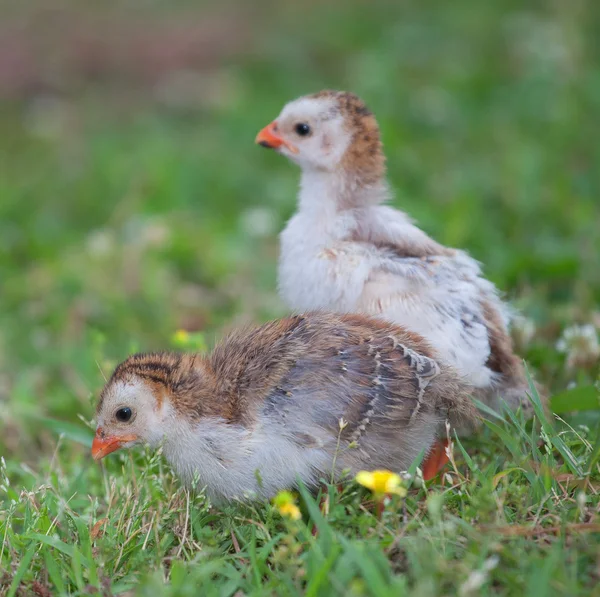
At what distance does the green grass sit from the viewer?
112 inches

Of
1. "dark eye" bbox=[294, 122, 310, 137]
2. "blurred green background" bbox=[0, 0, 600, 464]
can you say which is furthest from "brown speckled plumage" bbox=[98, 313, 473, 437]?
"dark eye" bbox=[294, 122, 310, 137]

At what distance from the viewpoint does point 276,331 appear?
134 inches

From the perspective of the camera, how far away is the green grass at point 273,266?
2857 millimetres

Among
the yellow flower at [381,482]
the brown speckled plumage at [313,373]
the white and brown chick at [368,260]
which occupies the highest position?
the white and brown chick at [368,260]

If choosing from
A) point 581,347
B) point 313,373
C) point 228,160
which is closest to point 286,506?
point 313,373

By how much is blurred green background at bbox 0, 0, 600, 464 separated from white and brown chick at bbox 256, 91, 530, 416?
66 cm

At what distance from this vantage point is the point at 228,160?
7.71 metres

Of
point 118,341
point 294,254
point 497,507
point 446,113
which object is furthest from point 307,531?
point 446,113

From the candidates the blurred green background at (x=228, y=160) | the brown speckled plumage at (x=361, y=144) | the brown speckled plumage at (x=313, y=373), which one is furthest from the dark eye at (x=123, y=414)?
the brown speckled plumage at (x=361, y=144)

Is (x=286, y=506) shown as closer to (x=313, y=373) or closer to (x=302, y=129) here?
(x=313, y=373)

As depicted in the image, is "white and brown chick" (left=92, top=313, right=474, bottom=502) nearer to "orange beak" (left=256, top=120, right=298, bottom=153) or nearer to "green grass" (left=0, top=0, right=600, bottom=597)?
"green grass" (left=0, top=0, right=600, bottom=597)

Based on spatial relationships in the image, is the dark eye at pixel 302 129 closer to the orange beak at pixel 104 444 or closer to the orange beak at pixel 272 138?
the orange beak at pixel 272 138

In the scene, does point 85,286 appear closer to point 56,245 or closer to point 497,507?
point 56,245

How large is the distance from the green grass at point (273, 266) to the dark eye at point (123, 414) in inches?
7.6
